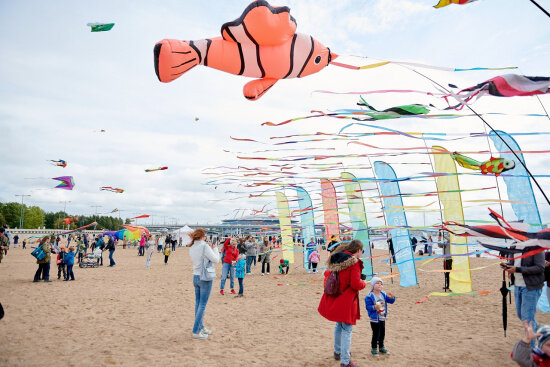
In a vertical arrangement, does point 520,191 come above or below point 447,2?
below

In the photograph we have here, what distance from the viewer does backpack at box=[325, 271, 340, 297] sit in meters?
3.87

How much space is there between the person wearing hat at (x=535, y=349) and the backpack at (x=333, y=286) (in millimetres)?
1773

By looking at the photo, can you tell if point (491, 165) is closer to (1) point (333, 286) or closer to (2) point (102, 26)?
(1) point (333, 286)

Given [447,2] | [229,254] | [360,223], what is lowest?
[229,254]

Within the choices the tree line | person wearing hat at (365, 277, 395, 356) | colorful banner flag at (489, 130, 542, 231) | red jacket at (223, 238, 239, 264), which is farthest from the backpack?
the tree line

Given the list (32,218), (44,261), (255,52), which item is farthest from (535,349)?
(32,218)

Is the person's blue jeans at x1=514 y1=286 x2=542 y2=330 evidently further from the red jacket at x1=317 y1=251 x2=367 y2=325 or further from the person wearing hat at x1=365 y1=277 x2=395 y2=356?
the red jacket at x1=317 y1=251 x2=367 y2=325

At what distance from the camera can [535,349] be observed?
2.17 m

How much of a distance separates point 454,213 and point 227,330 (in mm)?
6713

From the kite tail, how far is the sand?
3.38m

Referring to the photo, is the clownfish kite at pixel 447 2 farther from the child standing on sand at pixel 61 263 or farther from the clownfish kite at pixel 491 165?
the child standing on sand at pixel 61 263

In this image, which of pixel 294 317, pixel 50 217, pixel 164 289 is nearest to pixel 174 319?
pixel 294 317

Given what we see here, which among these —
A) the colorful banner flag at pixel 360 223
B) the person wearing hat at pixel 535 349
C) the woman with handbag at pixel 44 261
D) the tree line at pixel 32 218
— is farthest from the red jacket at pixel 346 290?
the tree line at pixel 32 218

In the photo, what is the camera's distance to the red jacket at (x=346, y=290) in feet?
12.5
